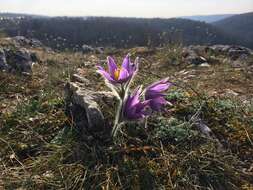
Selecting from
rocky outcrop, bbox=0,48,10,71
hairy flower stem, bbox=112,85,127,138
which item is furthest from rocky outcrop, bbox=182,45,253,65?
hairy flower stem, bbox=112,85,127,138

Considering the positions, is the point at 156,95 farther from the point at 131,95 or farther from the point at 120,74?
the point at 120,74

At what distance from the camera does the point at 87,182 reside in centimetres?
290

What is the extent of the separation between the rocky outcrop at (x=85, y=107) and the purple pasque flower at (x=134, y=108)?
266 mm

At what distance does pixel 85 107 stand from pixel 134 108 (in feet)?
2.15

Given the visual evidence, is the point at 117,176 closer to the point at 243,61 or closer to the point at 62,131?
the point at 62,131

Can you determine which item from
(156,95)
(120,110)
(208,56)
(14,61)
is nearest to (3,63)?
(14,61)

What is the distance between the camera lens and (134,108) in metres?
2.94

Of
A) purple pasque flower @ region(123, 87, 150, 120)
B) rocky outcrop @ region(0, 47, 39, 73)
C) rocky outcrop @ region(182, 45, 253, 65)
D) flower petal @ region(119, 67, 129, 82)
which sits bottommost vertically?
rocky outcrop @ region(182, 45, 253, 65)

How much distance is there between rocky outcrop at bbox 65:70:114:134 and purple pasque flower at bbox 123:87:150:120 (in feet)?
0.87

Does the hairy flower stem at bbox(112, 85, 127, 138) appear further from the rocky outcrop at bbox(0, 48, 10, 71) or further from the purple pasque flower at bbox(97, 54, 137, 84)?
the rocky outcrop at bbox(0, 48, 10, 71)

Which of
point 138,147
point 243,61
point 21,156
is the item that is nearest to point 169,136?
point 138,147

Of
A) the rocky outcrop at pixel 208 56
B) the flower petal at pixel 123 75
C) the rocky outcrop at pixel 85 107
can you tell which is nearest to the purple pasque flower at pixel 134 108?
the flower petal at pixel 123 75

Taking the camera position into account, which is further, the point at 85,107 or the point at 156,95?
the point at 85,107

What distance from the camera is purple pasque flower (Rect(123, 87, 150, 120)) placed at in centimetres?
294
